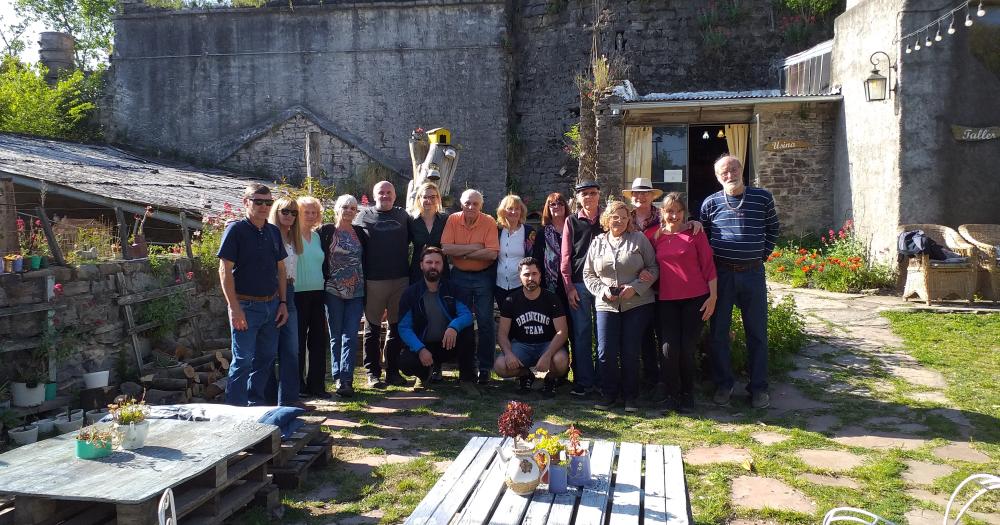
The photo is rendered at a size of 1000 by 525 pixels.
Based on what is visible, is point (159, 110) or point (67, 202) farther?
point (159, 110)

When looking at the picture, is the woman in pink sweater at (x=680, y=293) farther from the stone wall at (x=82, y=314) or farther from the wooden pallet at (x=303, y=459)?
the stone wall at (x=82, y=314)

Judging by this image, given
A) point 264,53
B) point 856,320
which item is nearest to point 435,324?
point 856,320

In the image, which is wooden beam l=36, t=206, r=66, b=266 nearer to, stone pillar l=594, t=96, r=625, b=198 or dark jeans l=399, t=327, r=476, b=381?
dark jeans l=399, t=327, r=476, b=381

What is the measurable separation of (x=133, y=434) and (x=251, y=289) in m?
1.56

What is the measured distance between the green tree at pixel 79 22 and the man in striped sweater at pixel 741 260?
29.1 meters

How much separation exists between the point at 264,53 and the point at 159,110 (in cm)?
300

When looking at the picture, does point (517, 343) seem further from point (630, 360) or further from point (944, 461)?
point (944, 461)

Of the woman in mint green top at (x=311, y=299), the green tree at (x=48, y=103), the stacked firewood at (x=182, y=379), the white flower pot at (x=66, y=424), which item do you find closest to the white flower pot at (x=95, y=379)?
the stacked firewood at (x=182, y=379)

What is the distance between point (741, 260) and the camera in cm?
555

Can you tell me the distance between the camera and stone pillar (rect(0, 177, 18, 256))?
5.50 m

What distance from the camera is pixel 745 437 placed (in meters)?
4.96

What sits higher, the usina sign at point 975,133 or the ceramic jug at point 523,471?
the usina sign at point 975,133

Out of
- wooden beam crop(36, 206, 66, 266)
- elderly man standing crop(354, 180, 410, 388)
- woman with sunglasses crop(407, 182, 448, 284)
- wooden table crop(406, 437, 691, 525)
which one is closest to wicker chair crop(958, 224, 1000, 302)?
woman with sunglasses crop(407, 182, 448, 284)

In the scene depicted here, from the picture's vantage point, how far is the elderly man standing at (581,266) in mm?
5977
